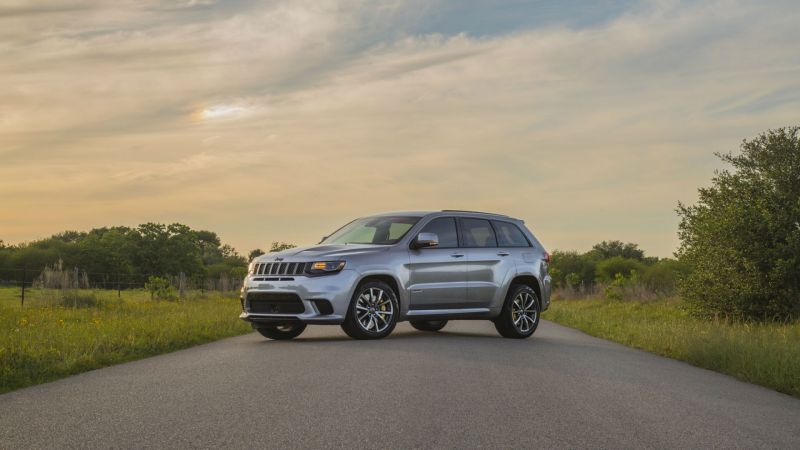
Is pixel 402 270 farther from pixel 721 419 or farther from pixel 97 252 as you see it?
pixel 97 252

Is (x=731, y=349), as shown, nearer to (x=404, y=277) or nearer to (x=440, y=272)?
(x=440, y=272)

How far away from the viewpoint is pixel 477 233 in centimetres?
1490

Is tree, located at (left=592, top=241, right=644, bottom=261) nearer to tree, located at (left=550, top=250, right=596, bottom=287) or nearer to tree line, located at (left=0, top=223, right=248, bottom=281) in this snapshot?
tree, located at (left=550, top=250, right=596, bottom=287)

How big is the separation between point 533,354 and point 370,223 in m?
3.86

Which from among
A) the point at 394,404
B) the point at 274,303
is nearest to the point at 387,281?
the point at 274,303

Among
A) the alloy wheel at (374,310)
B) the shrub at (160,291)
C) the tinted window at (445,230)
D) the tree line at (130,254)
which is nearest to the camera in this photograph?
the alloy wheel at (374,310)

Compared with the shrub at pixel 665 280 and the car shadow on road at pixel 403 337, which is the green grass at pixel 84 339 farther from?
the shrub at pixel 665 280

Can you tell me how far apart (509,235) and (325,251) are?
3.85 m

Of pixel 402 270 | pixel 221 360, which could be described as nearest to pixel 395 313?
pixel 402 270

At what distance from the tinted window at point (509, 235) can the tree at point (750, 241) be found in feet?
25.5

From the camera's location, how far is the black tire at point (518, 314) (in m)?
15.0

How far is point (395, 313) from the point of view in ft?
44.1

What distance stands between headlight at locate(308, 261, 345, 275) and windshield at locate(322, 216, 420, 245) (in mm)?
1222

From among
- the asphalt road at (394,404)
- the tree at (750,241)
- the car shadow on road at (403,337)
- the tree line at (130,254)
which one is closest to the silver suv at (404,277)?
the car shadow on road at (403,337)
